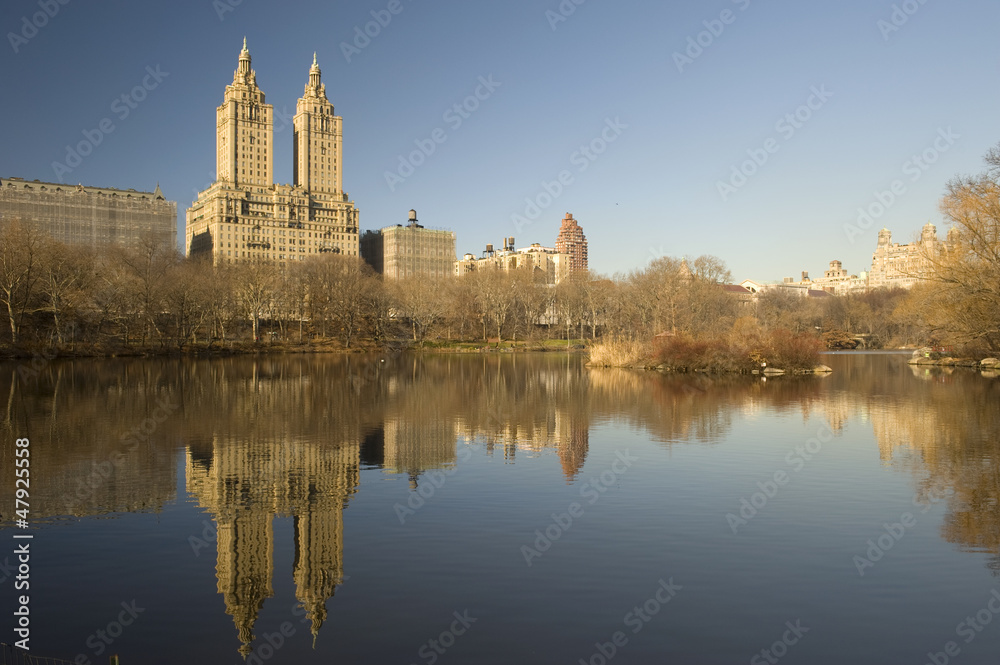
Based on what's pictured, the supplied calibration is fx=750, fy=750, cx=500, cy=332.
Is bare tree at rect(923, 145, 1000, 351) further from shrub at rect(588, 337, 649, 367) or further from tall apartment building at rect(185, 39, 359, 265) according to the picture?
tall apartment building at rect(185, 39, 359, 265)

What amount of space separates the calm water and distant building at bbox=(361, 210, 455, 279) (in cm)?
15677

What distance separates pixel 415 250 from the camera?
183000mm

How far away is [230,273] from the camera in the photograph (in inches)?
3287

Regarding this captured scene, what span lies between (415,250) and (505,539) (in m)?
174

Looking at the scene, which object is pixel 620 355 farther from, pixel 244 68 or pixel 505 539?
pixel 244 68

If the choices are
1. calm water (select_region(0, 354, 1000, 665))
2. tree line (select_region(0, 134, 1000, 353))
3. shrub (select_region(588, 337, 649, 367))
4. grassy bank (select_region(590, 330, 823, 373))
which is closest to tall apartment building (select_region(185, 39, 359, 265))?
tree line (select_region(0, 134, 1000, 353))

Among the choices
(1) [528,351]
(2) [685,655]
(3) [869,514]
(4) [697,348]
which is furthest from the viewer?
(1) [528,351]

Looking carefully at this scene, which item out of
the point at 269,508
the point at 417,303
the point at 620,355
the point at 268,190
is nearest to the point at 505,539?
the point at 269,508

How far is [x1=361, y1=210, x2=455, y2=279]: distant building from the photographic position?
181 m

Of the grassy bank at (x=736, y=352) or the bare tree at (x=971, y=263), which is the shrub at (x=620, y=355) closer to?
the grassy bank at (x=736, y=352)

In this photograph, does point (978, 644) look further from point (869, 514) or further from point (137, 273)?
point (137, 273)

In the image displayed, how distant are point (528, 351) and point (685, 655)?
81724 millimetres

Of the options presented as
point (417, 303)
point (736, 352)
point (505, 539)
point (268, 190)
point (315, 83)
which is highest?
point (315, 83)

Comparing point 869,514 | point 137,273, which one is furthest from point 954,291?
point 137,273
